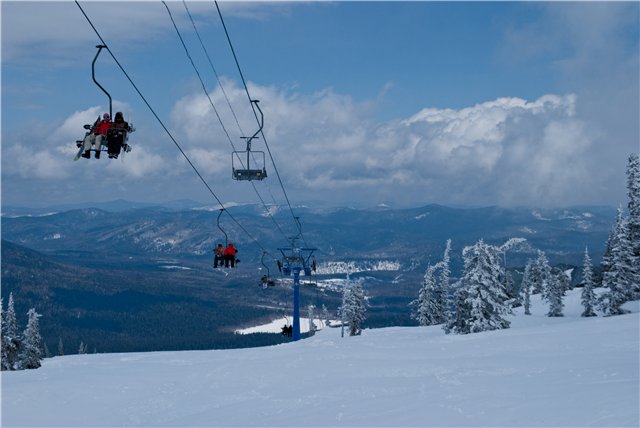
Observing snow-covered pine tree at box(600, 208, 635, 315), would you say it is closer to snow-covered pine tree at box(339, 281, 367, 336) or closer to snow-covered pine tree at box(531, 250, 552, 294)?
snow-covered pine tree at box(339, 281, 367, 336)

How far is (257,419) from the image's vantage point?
16844mm

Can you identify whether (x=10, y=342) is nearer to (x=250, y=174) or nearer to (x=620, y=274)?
(x=250, y=174)

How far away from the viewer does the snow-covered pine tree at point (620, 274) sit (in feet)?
167

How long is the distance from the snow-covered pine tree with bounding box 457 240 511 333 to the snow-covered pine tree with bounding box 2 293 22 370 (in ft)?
Result: 124

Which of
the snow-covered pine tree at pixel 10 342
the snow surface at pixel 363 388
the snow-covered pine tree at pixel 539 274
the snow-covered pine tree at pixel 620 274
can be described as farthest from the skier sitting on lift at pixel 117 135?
the snow-covered pine tree at pixel 539 274

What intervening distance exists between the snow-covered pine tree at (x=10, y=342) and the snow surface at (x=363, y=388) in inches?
951

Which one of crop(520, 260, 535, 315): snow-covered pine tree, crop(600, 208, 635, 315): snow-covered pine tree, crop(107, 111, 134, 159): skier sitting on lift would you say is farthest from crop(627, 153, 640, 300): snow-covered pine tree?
crop(107, 111, 134, 159): skier sitting on lift

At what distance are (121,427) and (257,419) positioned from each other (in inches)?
168

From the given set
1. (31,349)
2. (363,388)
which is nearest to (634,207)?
(363,388)

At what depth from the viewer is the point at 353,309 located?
72188 mm

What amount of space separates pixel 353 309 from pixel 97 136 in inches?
2428

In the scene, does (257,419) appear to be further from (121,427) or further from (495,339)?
(495,339)

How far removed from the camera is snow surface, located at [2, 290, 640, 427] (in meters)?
14.8

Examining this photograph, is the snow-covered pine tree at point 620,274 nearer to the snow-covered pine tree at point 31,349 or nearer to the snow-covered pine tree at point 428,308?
the snow-covered pine tree at point 428,308
